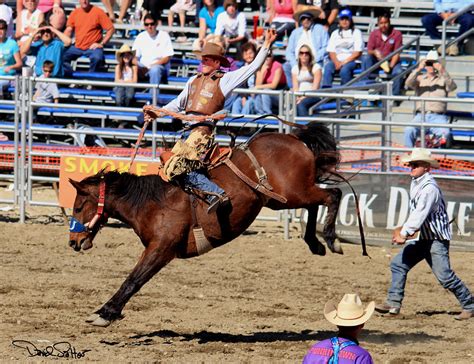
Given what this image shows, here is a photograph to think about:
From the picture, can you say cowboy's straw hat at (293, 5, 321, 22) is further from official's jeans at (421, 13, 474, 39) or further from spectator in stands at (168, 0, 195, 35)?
spectator in stands at (168, 0, 195, 35)

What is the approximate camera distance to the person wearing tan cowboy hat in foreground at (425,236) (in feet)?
28.9

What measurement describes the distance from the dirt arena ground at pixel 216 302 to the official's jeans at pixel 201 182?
47.6 inches

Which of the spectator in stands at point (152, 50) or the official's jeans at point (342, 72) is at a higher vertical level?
the spectator in stands at point (152, 50)

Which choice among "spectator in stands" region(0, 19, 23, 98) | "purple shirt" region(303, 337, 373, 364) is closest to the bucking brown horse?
"purple shirt" region(303, 337, 373, 364)

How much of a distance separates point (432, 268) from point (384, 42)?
316 inches

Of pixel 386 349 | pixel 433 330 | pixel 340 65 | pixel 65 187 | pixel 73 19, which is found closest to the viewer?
pixel 386 349

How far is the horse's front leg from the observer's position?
8.23 metres

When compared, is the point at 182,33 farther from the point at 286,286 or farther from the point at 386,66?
the point at 286,286

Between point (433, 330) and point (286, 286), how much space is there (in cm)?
215

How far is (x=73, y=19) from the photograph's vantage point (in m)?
18.0

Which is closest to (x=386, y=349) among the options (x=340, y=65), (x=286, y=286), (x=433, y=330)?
(x=433, y=330)

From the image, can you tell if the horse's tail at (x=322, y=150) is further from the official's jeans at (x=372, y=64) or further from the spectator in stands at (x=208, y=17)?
the spectator in stands at (x=208, y=17)

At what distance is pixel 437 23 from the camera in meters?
17.5

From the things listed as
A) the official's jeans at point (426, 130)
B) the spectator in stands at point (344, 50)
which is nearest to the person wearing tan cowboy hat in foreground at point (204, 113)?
the official's jeans at point (426, 130)
